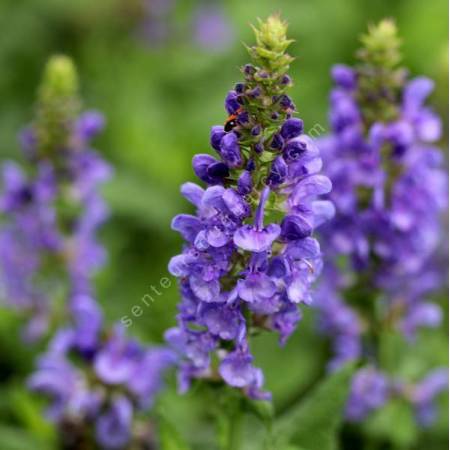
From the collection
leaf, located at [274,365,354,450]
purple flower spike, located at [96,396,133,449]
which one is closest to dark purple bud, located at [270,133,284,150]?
leaf, located at [274,365,354,450]

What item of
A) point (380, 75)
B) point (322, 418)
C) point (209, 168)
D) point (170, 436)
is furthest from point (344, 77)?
point (170, 436)

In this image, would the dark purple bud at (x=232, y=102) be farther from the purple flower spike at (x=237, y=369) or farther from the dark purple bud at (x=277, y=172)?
the purple flower spike at (x=237, y=369)

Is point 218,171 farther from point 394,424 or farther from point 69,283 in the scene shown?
point 69,283

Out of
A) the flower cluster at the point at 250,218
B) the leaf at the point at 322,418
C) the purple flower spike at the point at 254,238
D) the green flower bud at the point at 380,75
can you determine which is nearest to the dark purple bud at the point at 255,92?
the flower cluster at the point at 250,218

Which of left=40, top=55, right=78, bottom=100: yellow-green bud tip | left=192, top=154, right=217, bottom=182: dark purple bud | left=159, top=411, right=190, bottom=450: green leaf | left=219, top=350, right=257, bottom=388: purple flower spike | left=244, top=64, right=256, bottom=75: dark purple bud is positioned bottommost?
left=159, top=411, right=190, bottom=450: green leaf

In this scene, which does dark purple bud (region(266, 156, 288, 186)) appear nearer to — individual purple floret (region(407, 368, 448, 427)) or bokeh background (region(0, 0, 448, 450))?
bokeh background (region(0, 0, 448, 450))

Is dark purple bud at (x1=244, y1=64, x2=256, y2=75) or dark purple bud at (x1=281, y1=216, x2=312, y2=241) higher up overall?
dark purple bud at (x1=244, y1=64, x2=256, y2=75)

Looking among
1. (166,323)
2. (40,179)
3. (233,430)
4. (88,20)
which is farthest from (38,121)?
(88,20)
